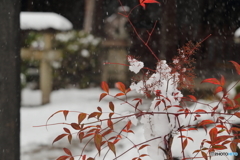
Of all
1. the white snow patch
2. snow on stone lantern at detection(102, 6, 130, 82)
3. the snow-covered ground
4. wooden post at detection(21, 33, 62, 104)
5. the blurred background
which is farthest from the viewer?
snow on stone lantern at detection(102, 6, 130, 82)

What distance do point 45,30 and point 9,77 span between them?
3.67m

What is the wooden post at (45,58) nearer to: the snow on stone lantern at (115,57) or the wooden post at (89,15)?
the snow on stone lantern at (115,57)

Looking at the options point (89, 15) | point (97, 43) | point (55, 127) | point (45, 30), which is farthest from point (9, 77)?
point (89, 15)

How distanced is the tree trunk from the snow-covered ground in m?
0.88

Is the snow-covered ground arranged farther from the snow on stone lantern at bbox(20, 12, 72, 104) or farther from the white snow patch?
the white snow patch

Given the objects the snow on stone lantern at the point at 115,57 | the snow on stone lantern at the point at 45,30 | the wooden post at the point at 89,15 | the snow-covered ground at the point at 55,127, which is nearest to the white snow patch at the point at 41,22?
the snow on stone lantern at the point at 45,30

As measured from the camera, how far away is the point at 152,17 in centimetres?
827

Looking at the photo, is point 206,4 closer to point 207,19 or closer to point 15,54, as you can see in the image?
point 207,19

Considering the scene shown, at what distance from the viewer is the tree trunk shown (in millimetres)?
A: 1750

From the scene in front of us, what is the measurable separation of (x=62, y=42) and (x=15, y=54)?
16.1ft

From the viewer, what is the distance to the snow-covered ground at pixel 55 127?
3.38 meters

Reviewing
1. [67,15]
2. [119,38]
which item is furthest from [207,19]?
[67,15]

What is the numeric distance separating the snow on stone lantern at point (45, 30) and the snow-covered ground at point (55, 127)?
43 centimetres

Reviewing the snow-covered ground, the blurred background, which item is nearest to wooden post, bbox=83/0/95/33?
the blurred background
